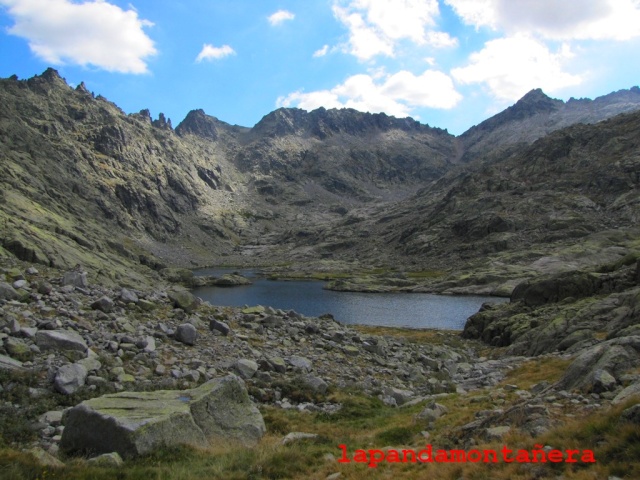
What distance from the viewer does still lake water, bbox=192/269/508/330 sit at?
91438mm

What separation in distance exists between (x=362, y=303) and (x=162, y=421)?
107m

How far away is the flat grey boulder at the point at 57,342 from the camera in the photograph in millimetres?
17031

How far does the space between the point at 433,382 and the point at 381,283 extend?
410 ft

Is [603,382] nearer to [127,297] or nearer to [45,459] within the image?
[45,459]

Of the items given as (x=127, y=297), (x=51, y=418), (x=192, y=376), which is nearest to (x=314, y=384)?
(x=192, y=376)

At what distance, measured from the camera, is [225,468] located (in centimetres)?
1120

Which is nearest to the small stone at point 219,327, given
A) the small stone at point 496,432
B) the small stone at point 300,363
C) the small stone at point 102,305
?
the small stone at point 300,363

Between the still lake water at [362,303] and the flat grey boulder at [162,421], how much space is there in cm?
7272

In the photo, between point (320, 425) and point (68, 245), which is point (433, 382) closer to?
point (320, 425)

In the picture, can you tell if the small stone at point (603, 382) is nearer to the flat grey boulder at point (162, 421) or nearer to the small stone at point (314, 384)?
the flat grey boulder at point (162, 421)

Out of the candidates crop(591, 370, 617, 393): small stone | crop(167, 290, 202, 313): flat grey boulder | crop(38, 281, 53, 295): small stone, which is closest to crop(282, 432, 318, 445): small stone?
crop(591, 370, 617, 393): small stone

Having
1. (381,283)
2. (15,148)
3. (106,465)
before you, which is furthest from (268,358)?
(15,148)

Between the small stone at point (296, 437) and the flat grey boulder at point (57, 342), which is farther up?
the flat grey boulder at point (57, 342)

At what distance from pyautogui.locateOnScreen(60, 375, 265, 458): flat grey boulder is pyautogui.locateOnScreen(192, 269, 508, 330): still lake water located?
72721 millimetres
